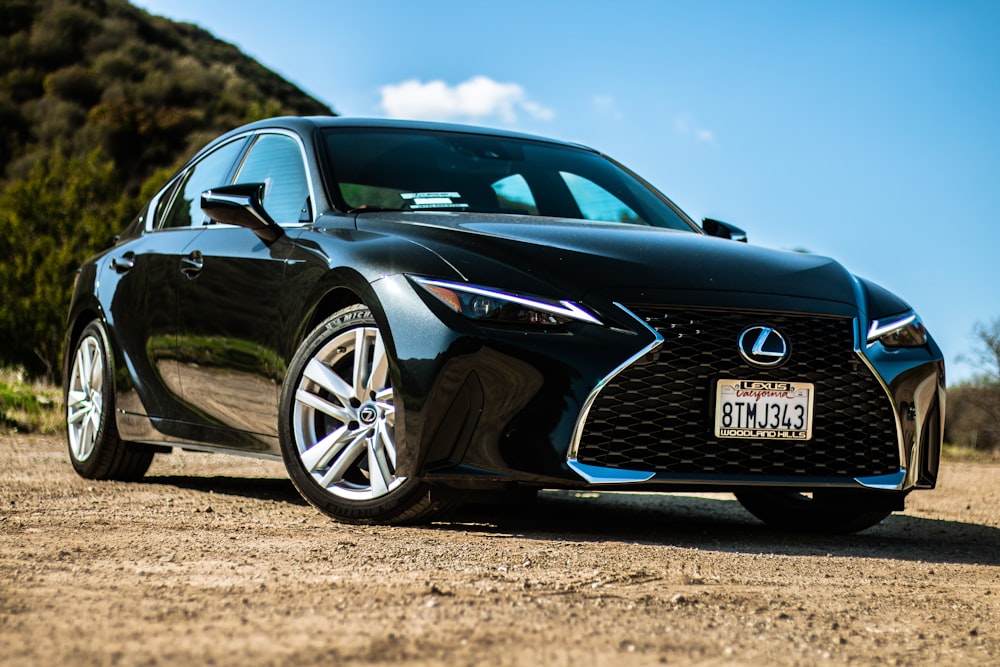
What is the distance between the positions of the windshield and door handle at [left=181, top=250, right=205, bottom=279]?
29.7 inches

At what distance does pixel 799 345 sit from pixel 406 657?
2263mm

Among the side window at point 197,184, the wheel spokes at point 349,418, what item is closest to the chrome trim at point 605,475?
the wheel spokes at point 349,418

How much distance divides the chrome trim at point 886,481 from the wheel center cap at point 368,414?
1.60 metres

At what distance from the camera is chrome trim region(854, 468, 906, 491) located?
4.43 m

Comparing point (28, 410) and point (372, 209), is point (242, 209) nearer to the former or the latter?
point (372, 209)

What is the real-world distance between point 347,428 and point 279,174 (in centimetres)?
150

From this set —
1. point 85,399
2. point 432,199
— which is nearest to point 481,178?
point 432,199

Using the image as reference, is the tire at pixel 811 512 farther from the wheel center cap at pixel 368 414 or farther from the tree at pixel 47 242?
the tree at pixel 47 242

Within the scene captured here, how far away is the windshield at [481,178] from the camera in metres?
5.18

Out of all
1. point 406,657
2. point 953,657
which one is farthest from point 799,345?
point 406,657

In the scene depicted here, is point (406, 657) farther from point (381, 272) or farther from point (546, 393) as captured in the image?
point (381, 272)

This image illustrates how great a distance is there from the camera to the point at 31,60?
4300 centimetres

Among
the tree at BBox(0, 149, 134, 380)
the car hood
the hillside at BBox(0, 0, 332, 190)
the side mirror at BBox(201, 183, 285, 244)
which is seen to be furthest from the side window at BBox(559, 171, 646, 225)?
the hillside at BBox(0, 0, 332, 190)

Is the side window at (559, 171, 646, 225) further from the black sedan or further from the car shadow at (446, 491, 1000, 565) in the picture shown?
the car shadow at (446, 491, 1000, 565)
